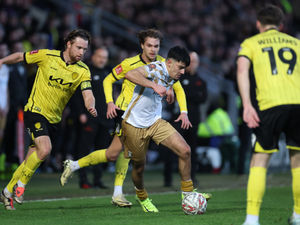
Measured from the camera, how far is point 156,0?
24.5 m

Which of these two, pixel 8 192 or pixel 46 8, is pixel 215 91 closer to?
pixel 46 8

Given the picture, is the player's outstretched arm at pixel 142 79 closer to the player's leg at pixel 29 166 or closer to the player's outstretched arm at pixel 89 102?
the player's outstretched arm at pixel 89 102

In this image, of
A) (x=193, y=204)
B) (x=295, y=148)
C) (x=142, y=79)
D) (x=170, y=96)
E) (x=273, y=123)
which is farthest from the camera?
(x=170, y=96)

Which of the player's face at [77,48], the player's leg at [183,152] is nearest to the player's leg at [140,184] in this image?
the player's leg at [183,152]

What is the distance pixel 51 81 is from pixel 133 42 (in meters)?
13.5

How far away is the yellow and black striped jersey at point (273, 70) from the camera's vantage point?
6109mm

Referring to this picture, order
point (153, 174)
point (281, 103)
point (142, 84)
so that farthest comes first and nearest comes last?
point (153, 174) → point (142, 84) → point (281, 103)

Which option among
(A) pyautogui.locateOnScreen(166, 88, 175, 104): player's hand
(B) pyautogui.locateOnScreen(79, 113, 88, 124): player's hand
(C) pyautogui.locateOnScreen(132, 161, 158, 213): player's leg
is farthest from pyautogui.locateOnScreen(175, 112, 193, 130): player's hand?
(B) pyautogui.locateOnScreen(79, 113, 88, 124): player's hand

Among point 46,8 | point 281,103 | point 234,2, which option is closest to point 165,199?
point 281,103

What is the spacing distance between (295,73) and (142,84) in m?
1.79

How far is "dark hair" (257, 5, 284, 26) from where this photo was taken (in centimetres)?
629

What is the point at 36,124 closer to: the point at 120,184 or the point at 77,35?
the point at 77,35

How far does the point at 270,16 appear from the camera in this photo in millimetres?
6297

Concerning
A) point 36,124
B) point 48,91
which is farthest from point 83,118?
point 36,124
